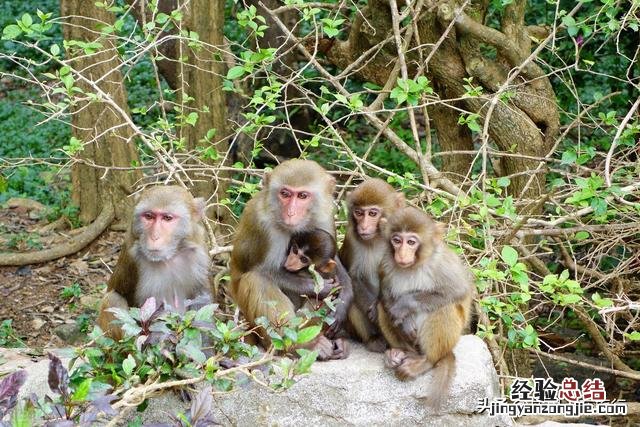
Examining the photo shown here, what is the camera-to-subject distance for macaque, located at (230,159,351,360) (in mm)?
4879

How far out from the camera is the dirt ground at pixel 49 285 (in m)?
7.98

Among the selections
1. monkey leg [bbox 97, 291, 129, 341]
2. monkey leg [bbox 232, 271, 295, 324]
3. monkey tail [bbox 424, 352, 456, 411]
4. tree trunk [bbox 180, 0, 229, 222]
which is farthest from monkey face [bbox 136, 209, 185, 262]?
tree trunk [bbox 180, 0, 229, 222]

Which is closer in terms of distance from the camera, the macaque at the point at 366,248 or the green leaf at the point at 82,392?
the green leaf at the point at 82,392

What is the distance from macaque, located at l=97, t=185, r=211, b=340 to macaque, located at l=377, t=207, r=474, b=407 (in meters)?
0.95

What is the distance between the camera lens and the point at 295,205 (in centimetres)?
489

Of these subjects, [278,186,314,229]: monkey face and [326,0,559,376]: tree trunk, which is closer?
[278,186,314,229]: monkey face

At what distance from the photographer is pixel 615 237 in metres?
6.31

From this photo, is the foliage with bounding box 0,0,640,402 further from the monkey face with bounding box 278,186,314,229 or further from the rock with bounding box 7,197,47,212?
the rock with bounding box 7,197,47,212

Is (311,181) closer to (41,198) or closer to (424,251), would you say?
(424,251)

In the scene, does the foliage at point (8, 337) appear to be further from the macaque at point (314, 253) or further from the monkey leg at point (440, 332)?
the monkey leg at point (440, 332)

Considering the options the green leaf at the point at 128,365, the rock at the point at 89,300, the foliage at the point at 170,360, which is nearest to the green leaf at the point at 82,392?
the foliage at the point at 170,360

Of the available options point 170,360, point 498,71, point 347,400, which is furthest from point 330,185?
point 498,71

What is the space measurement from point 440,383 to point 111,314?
1650 mm

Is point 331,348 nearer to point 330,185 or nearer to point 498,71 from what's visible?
point 330,185
